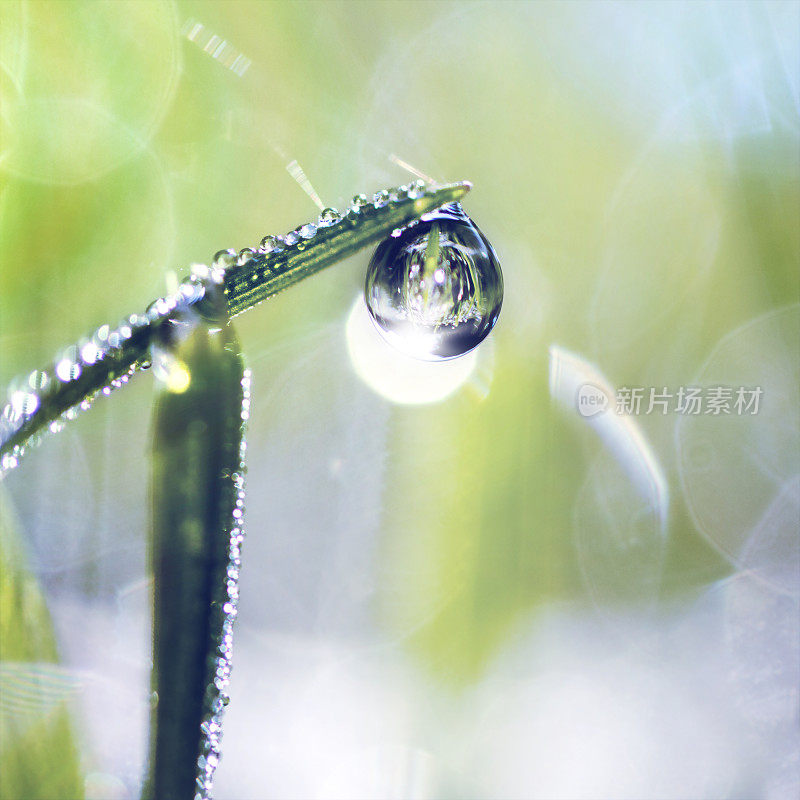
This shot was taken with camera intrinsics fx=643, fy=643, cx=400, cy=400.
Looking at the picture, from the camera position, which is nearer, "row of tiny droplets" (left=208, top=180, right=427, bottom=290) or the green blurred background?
"row of tiny droplets" (left=208, top=180, right=427, bottom=290)

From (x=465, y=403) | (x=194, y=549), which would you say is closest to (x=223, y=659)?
(x=194, y=549)

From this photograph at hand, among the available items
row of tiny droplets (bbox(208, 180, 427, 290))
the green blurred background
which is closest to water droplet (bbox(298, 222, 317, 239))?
row of tiny droplets (bbox(208, 180, 427, 290))

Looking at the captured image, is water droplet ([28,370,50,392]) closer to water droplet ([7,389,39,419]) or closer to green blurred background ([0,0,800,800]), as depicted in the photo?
water droplet ([7,389,39,419])

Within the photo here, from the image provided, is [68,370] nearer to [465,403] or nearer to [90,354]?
[90,354]

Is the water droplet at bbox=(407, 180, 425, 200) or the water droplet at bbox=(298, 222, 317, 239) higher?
the water droplet at bbox=(407, 180, 425, 200)

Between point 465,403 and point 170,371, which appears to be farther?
point 465,403
